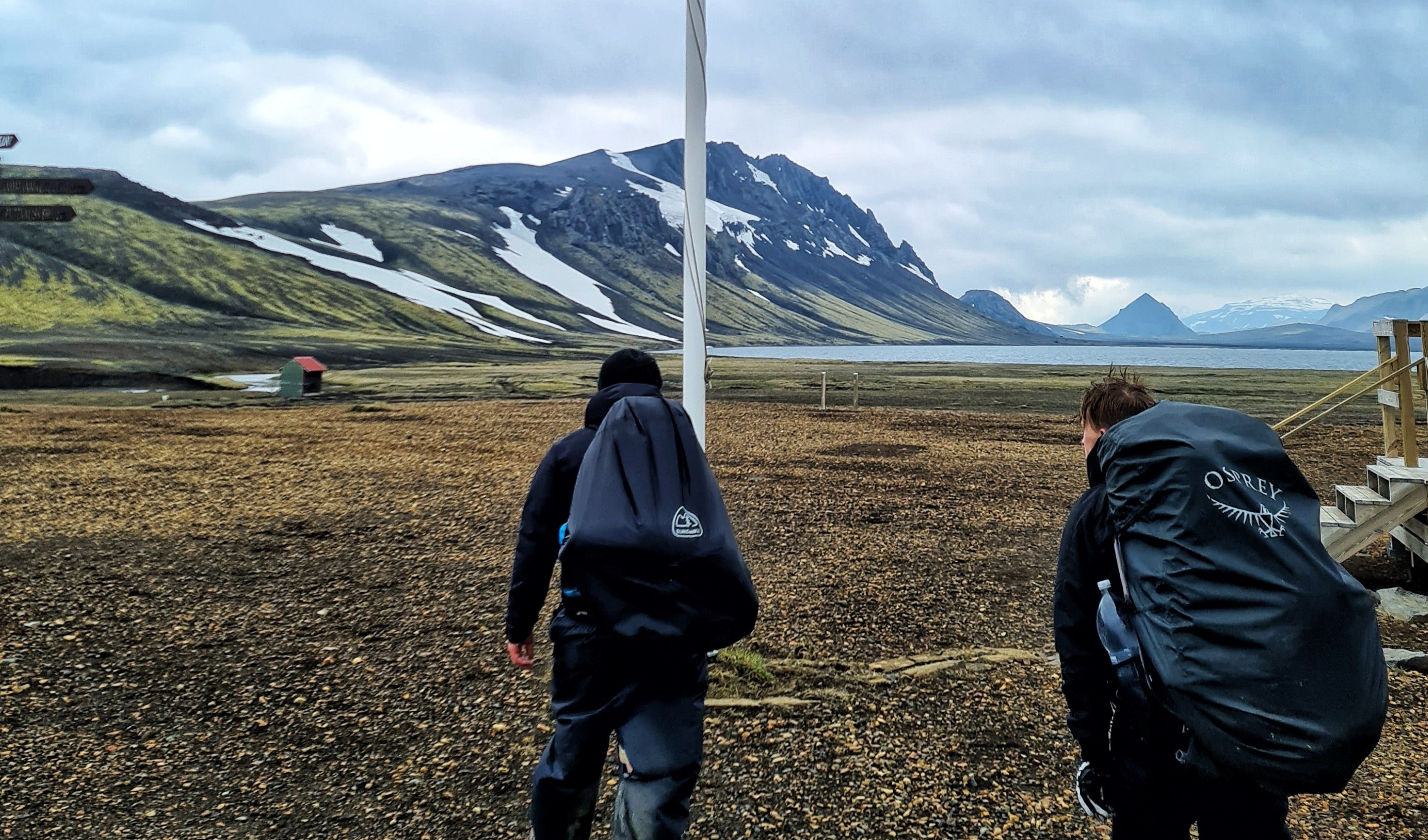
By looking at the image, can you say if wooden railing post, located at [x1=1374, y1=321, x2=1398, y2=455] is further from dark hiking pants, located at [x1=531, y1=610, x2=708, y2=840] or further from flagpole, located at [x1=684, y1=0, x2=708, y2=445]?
dark hiking pants, located at [x1=531, y1=610, x2=708, y2=840]

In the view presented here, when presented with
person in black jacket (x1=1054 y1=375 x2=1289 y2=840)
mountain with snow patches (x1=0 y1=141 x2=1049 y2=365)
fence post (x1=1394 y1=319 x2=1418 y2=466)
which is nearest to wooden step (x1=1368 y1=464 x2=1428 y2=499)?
fence post (x1=1394 y1=319 x2=1418 y2=466)

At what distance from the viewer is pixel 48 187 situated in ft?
335

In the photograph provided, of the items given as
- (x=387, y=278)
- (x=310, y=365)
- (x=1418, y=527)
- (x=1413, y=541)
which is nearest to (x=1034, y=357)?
(x=387, y=278)

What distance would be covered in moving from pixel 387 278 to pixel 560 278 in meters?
46.2

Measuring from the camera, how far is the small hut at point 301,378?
30328 millimetres

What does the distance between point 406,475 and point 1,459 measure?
7.10m

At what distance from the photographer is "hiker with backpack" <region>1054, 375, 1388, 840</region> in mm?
1835

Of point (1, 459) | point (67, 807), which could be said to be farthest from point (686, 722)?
point (1, 459)

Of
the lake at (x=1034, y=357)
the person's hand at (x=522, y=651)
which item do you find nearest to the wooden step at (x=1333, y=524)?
the person's hand at (x=522, y=651)

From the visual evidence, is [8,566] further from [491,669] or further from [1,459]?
[1,459]

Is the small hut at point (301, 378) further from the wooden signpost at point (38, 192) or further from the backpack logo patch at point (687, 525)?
the wooden signpost at point (38, 192)

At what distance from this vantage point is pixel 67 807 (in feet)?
12.5

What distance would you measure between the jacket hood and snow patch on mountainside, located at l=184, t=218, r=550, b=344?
329ft

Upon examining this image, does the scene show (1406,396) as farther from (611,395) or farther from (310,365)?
(310,365)
